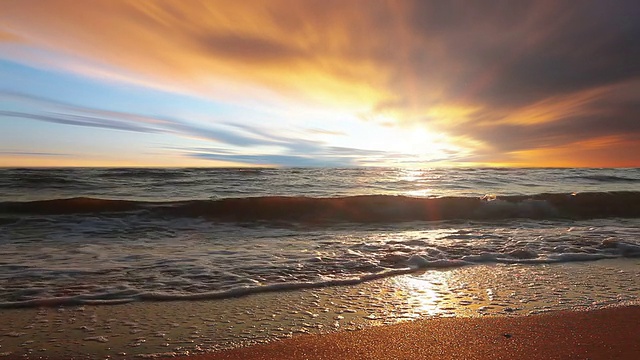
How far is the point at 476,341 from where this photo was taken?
3.02 metres

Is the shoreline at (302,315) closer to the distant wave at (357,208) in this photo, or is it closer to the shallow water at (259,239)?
the shallow water at (259,239)

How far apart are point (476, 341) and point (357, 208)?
31.0 feet

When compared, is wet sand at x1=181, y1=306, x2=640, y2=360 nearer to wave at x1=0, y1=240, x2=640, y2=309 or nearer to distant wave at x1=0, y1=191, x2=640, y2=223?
wave at x1=0, y1=240, x2=640, y2=309

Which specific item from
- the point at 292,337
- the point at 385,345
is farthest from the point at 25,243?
the point at 385,345

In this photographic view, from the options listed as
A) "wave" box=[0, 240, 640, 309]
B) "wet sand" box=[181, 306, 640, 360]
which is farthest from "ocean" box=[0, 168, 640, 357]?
"wet sand" box=[181, 306, 640, 360]

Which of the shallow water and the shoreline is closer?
the shoreline

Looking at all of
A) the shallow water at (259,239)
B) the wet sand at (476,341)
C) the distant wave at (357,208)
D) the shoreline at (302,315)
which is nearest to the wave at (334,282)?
the shallow water at (259,239)

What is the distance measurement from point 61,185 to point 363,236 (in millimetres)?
14562

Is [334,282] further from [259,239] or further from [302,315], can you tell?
[259,239]

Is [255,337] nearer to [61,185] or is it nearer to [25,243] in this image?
[25,243]

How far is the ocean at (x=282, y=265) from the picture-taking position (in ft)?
12.0

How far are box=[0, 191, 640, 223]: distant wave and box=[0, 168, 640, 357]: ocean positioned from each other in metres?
0.08

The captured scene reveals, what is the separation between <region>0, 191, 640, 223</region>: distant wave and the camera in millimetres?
11508

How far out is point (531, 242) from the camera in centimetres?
740
